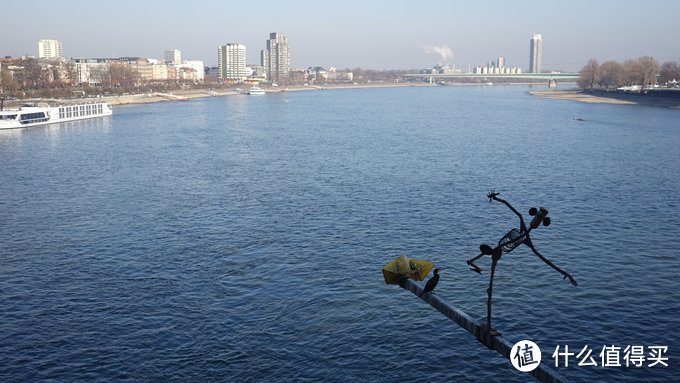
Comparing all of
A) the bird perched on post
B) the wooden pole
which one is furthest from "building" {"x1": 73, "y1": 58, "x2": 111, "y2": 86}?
the bird perched on post

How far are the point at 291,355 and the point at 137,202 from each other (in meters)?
17.3

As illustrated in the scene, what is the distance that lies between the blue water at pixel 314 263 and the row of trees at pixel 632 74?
95.0 m

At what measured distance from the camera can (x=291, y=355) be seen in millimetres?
14484

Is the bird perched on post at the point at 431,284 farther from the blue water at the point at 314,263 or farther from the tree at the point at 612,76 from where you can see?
the tree at the point at 612,76

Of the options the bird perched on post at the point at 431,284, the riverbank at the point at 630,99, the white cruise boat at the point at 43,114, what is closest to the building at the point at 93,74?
the white cruise boat at the point at 43,114

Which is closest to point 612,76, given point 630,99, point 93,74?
point 630,99

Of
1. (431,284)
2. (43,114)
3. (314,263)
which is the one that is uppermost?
(431,284)

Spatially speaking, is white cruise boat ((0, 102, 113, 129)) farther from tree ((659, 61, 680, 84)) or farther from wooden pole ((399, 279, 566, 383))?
tree ((659, 61, 680, 84))

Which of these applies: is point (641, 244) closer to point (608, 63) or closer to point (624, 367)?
point (624, 367)

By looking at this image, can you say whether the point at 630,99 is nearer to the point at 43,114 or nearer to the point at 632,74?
the point at 632,74

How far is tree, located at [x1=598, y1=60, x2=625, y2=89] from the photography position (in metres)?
131

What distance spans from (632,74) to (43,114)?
109973 mm

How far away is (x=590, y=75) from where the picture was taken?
494 ft

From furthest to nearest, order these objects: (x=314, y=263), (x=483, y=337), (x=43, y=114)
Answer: (x=43, y=114) → (x=314, y=263) → (x=483, y=337)
